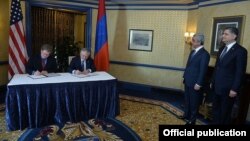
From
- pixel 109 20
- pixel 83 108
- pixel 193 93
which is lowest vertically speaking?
pixel 83 108

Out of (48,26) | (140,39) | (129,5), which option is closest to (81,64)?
(140,39)

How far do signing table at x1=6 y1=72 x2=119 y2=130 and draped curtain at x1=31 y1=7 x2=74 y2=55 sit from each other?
2997 millimetres

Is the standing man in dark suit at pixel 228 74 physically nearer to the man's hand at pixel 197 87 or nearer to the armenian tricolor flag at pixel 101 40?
the man's hand at pixel 197 87

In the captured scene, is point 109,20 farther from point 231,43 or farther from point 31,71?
point 231,43

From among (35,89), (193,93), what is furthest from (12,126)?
(193,93)

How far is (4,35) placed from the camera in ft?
15.6

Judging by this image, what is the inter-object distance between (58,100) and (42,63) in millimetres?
777

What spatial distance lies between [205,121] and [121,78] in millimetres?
2890

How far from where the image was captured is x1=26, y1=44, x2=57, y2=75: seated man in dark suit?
340 cm

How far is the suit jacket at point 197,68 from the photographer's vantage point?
3.20 metres

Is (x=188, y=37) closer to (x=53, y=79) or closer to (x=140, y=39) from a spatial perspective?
(x=140, y=39)

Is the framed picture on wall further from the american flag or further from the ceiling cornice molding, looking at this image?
the american flag

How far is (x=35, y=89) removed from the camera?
118 inches

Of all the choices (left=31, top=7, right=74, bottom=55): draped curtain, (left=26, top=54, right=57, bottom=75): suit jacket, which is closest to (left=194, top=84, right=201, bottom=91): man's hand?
(left=26, top=54, right=57, bottom=75): suit jacket
